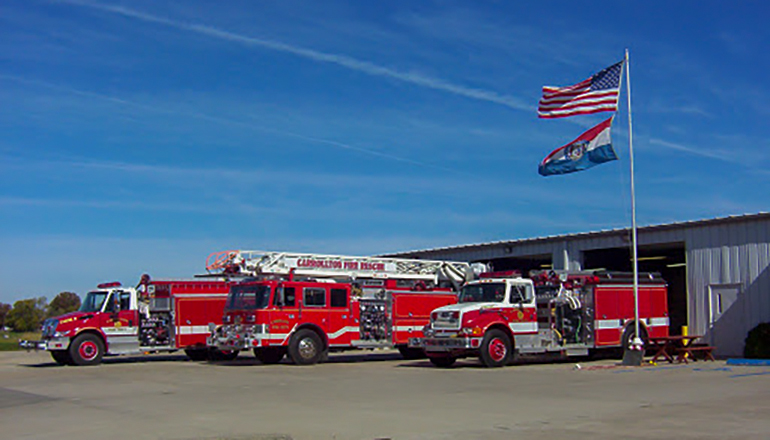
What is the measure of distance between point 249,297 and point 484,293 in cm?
655

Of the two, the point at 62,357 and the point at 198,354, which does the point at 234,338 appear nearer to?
the point at 198,354

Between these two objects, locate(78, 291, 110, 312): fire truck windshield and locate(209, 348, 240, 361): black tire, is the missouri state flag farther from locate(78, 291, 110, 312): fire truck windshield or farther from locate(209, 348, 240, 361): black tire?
locate(78, 291, 110, 312): fire truck windshield

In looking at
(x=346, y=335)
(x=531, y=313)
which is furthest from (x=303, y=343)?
(x=531, y=313)

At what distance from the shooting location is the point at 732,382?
15.9 metres

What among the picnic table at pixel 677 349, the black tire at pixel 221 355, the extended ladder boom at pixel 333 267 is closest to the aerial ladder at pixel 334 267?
the extended ladder boom at pixel 333 267

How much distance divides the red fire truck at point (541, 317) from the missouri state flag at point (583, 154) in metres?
3.24

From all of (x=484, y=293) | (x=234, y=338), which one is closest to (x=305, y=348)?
(x=234, y=338)

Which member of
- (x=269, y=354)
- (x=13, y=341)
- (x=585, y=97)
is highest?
(x=585, y=97)

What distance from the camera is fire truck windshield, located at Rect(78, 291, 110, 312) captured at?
2402 cm

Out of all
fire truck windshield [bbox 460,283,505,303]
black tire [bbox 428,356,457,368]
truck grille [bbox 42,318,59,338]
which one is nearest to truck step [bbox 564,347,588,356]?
fire truck windshield [bbox 460,283,505,303]

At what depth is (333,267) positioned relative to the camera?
24.3 meters

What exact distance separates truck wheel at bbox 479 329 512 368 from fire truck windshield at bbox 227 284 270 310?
6086mm

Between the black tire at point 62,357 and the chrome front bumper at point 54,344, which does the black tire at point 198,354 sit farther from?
the chrome front bumper at point 54,344

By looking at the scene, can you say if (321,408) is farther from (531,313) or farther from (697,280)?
(697,280)
